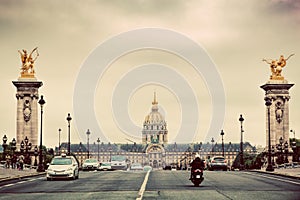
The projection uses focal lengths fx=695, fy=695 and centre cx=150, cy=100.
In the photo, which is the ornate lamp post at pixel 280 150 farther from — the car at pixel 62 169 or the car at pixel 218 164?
the car at pixel 62 169

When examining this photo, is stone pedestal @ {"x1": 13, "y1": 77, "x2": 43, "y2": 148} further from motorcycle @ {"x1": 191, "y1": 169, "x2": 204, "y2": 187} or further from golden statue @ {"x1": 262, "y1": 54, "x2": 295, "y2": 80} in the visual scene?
motorcycle @ {"x1": 191, "y1": 169, "x2": 204, "y2": 187}

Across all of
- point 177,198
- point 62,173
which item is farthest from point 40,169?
point 177,198

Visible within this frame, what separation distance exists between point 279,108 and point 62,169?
6224 cm

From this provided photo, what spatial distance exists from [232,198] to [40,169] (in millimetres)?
40458

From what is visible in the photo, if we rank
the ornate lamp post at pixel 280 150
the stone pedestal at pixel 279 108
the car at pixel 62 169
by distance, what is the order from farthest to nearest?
1. the stone pedestal at pixel 279 108
2. the ornate lamp post at pixel 280 150
3. the car at pixel 62 169

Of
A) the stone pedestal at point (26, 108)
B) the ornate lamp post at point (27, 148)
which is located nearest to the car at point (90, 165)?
the ornate lamp post at point (27, 148)

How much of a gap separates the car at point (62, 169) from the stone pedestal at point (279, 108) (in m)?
59.9

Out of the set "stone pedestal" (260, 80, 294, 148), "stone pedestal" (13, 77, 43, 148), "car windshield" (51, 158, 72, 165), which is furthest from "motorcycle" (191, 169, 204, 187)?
"stone pedestal" (13, 77, 43, 148)

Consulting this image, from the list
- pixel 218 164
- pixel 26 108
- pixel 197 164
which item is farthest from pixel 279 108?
pixel 197 164

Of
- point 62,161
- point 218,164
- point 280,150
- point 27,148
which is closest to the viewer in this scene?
point 62,161

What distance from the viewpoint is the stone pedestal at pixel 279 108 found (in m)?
98.8

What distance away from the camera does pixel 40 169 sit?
62.9 metres

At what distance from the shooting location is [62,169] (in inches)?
1629

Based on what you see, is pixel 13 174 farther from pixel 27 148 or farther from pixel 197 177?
pixel 27 148
